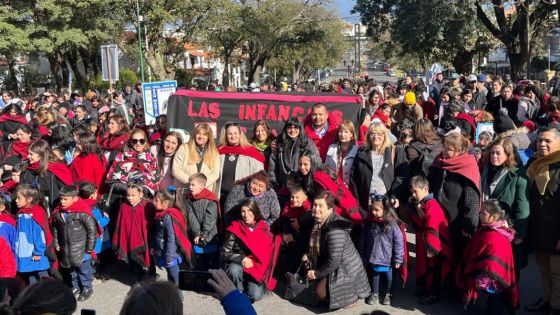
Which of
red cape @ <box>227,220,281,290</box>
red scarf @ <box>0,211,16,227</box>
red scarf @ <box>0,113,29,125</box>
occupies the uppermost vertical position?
red scarf @ <box>0,113,29,125</box>

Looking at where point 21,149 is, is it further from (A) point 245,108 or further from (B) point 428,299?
(B) point 428,299

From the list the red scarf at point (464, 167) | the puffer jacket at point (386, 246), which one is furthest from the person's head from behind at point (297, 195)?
the red scarf at point (464, 167)

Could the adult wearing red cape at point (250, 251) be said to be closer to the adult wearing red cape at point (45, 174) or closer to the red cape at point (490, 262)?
the red cape at point (490, 262)

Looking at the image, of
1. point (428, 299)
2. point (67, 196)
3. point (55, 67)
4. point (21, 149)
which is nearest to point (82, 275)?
point (67, 196)

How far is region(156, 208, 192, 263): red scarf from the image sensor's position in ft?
17.8

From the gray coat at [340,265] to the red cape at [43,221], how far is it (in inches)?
102

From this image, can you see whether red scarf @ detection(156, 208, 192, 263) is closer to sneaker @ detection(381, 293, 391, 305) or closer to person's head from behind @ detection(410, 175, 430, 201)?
sneaker @ detection(381, 293, 391, 305)

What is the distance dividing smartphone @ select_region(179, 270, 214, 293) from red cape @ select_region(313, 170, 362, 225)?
125 inches

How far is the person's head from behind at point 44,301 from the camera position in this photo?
2.27 meters

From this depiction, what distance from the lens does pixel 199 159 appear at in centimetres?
596

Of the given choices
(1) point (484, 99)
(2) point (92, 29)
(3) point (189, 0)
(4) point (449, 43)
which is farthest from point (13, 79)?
(1) point (484, 99)

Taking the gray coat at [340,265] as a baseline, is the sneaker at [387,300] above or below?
below

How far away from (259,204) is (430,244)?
1678 mm

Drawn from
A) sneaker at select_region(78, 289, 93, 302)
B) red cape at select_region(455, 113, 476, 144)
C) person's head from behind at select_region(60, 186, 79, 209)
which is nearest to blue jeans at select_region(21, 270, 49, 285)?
sneaker at select_region(78, 289, 93, 302)
